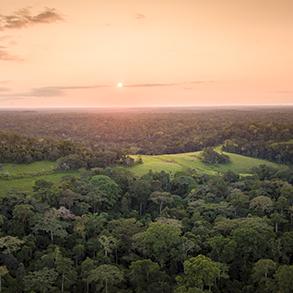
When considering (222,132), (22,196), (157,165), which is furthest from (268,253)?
(222,132)

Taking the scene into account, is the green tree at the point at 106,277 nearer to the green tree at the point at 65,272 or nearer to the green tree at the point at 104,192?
the green tree at the point at 65,272

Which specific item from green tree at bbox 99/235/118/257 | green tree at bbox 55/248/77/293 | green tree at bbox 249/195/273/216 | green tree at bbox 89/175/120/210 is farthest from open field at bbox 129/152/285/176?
green tree at bbox 55/248/77/293

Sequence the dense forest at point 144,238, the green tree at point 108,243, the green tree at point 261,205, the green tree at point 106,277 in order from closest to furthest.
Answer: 1. the green tree at point 106,277
2. the dense forest at point 144,238
3. the green tree at point 108,243
4. the green tree at point 261,205

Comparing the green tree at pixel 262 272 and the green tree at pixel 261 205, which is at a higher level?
the green tree at pixel 261 205

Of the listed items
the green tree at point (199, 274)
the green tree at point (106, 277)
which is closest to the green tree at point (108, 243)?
the green tree at point (106, 277)

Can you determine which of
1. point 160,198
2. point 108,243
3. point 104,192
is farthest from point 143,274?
point 104,192

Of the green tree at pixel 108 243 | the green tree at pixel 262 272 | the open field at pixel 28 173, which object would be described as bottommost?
the green tree at pixel 262 272
